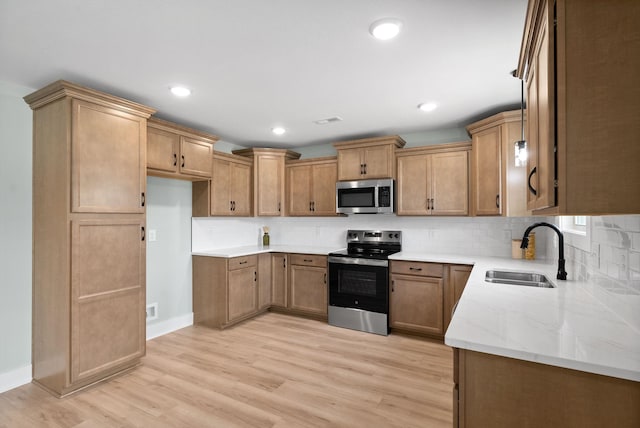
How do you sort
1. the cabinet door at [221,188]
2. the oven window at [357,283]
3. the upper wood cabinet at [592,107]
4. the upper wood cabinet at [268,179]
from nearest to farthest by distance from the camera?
the upper wood cabinet at [592,107] < the oven window at [357,283] < the cabinet door at [221,188] < the upper wood cabinet at [268,179]

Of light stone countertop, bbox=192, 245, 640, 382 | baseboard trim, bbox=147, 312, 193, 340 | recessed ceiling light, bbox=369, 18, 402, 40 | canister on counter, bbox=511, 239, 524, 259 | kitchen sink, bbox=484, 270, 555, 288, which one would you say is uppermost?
recessed ceiling light, bbox=369, 18, 402, 40

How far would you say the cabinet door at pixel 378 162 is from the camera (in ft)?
12.9

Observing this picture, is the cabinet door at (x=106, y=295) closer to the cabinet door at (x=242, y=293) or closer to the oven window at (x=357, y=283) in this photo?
the cabinet door at (x=242, y=293)

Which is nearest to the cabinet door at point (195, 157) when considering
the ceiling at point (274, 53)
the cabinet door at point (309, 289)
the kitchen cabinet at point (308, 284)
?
the ceiling at point (274, 53)

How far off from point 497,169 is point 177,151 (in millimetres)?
3315

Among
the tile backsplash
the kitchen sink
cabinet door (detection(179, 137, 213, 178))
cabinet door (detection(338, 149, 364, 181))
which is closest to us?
the tile backsplash

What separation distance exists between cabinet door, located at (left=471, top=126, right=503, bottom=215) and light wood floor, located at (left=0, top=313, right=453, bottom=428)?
60.9 inches

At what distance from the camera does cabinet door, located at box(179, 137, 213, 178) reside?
3.49m

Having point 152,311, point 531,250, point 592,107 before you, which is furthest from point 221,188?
point 592,107

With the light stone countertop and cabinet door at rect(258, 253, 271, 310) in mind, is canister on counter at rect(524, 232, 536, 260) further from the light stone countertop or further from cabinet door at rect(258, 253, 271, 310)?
cabinet door at rect(258, 253, 271, 310)

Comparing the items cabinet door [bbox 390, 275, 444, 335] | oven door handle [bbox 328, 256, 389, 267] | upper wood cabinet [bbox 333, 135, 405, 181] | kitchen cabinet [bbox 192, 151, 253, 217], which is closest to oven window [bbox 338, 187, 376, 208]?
upper wood cabinet [bbox 333, 135, 405, 181]

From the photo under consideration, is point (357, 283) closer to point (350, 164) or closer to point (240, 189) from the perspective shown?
point (350, 164)

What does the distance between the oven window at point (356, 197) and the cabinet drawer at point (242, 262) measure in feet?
4.42

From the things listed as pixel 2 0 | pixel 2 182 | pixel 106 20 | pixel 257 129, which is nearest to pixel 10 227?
pixel 2 182
